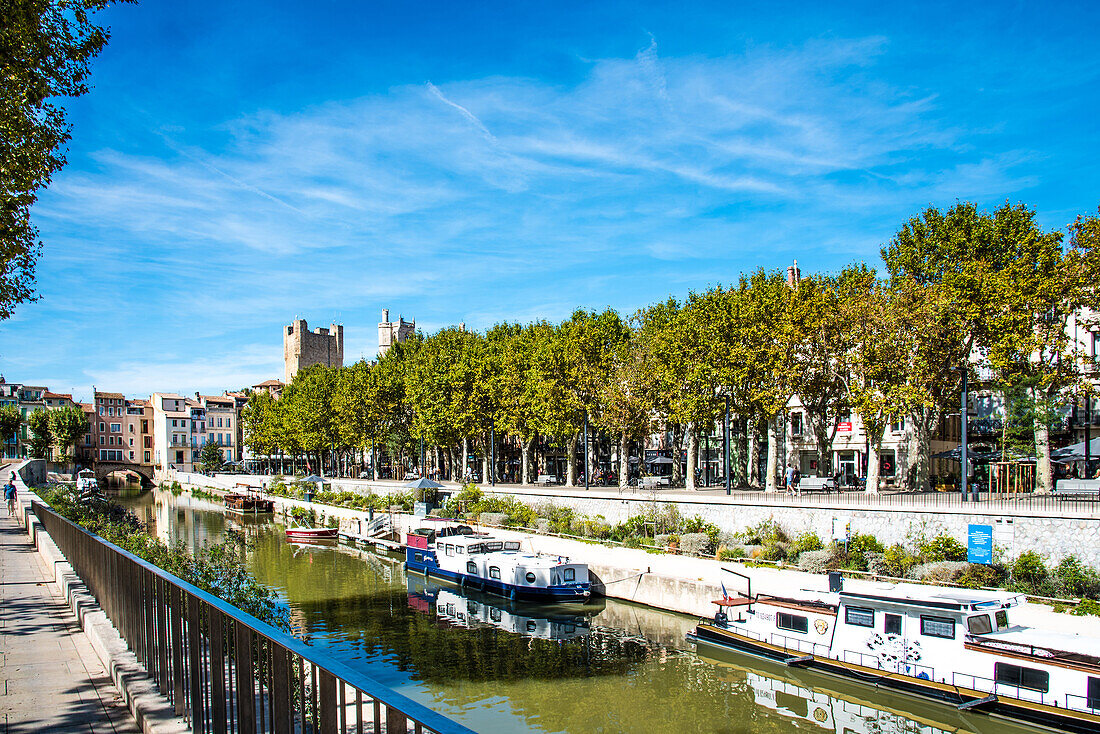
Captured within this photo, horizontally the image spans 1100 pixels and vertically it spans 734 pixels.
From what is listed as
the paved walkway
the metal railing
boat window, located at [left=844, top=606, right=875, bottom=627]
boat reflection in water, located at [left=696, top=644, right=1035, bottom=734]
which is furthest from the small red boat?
the metal railing

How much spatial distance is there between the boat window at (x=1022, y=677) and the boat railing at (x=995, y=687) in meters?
0.07

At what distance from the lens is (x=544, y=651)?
22297 millimetres

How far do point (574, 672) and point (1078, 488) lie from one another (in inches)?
768

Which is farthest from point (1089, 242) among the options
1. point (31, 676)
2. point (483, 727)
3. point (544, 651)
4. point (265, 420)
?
point (265, 420)

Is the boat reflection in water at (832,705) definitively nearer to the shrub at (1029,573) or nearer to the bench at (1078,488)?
the shrub at (1029,573)

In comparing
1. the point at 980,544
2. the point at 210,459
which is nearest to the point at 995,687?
the point at 980,544

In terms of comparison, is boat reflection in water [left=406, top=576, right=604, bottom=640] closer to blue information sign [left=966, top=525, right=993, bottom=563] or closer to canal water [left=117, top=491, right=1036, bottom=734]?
canal water [left=117, top=491, right=1036, bottom=734]

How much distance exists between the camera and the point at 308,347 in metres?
122

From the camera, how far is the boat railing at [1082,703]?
1494cm

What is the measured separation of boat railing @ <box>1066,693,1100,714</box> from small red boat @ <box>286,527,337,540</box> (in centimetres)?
4101

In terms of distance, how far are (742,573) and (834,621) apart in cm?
565

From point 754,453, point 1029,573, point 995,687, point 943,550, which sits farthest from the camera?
point 754,453

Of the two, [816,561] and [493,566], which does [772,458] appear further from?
[493,566]

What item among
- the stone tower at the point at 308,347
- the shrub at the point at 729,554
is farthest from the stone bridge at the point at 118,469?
the shrub at the point at 729,554
